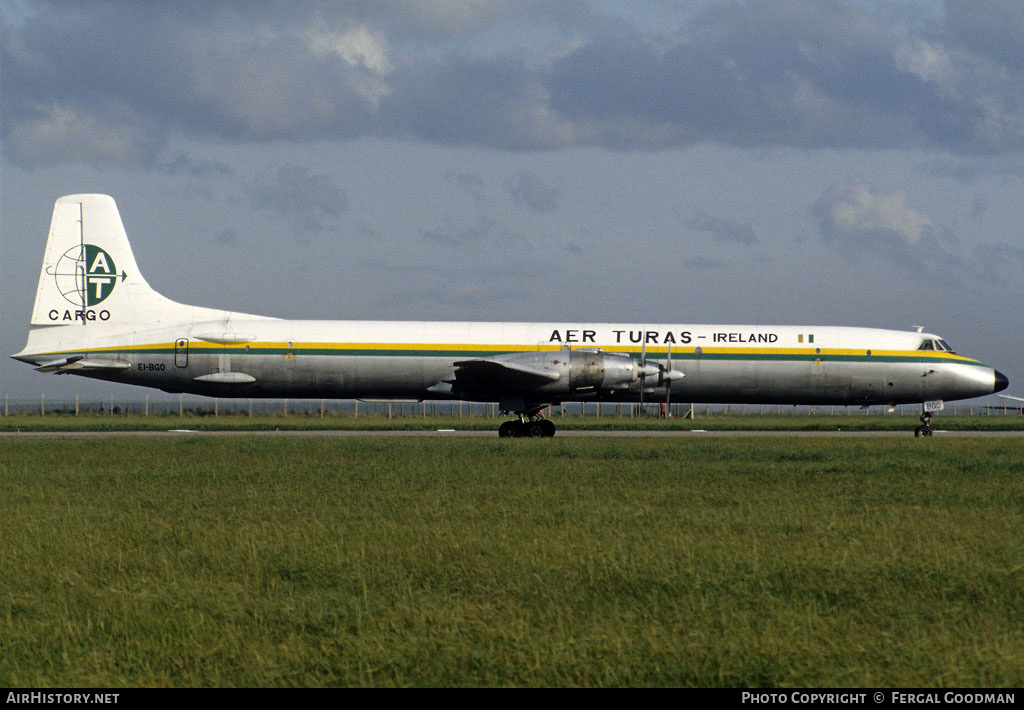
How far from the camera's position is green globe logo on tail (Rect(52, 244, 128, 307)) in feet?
124

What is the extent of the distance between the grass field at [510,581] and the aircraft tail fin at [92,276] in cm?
1879

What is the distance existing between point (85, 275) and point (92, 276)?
0.31 metres

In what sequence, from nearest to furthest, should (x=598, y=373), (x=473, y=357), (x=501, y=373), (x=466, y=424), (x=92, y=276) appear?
(x=501, y=373)
(x=598, y=373)
(x=473, y=357)
(x=92, y=276)
(x=466, y=424)

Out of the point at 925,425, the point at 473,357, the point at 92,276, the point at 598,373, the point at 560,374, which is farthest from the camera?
the point at 925,425

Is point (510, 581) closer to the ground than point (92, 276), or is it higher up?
closer to the ground

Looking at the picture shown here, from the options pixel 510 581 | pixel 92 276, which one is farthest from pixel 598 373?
pixel 510 581

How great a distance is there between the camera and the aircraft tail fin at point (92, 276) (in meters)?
37.6

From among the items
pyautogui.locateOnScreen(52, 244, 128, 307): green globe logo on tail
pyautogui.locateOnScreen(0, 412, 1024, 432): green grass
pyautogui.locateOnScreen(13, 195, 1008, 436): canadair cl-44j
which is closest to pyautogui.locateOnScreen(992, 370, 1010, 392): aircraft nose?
pyautogui.locateOnScreen(13, 195, 1008, 436): canadair cl-44j

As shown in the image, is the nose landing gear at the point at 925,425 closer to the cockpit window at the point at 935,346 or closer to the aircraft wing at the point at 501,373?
the cockpit window at the point at 935,346

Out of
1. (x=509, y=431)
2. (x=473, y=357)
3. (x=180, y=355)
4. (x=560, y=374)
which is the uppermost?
(x=180, y=355)

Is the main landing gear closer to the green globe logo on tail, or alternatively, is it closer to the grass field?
the grass field

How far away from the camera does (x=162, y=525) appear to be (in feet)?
44.1

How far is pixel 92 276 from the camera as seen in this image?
1496 inches

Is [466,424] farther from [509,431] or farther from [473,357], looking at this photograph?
[473,357]
